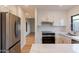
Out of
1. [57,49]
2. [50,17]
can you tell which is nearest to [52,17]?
[50,17]

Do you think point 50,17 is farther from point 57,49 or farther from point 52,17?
point 57,49

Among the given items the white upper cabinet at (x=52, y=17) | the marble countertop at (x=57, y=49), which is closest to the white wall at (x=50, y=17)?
the white upper cabinet at (x=52, y=17)

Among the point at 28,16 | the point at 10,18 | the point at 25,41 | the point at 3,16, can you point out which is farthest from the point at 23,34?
the point at 3,16

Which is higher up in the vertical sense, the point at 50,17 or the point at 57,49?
the point at 50,17

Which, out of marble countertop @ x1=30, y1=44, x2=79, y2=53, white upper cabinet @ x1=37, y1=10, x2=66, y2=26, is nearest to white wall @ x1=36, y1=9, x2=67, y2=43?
white upper cabinet @ x1=37, y1=10, x2=66, y2=26

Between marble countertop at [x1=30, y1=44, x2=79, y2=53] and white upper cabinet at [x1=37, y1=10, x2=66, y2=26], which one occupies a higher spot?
white upper cabinet at [x1=37, y1=10, x2=66, y2=26]

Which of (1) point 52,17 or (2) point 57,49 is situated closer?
(2) point 57,49

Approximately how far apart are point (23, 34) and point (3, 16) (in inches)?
34.5

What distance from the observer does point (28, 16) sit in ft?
7.36

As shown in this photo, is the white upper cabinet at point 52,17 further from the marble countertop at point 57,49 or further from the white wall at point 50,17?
the marble countertop at point 57,49

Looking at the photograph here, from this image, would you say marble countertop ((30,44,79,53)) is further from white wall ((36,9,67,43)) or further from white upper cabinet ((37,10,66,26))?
white upper cabinet ((37,10,66,26))

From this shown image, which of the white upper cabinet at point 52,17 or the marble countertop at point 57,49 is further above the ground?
the white upper cabinet at point 52,17
